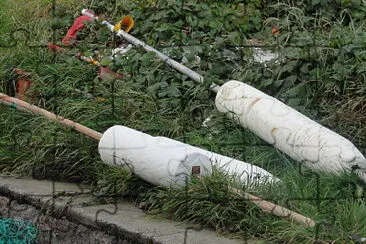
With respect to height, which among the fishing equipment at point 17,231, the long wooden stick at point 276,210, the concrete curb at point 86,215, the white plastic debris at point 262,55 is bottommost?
the fishing equipment at point 17,231

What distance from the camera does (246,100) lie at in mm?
6559

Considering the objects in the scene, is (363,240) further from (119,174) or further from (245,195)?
(119,174)

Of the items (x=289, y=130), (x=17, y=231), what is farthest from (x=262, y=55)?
(x=17, y=231)

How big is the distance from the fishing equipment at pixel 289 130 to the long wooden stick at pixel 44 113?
0.84 meters

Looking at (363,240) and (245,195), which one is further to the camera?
(245,195)

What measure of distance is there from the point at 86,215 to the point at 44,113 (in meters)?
1.35

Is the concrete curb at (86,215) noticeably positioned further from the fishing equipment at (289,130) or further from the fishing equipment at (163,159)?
the fishing equipment at (289,130)

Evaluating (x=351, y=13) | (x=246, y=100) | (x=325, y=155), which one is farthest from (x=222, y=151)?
(x=351, y=13)

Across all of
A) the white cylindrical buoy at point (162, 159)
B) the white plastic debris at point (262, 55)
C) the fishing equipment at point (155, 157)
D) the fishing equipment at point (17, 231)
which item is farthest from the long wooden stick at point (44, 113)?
the white plastic debris at point (262, 55)

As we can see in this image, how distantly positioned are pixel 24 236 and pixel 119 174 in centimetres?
72
